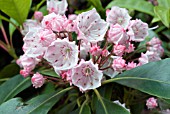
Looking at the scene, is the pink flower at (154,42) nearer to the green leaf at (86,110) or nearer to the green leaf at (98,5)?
the green leaf at (98,5)

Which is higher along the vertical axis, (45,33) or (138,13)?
(45,33)

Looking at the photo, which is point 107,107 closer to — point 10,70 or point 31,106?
point 31,106

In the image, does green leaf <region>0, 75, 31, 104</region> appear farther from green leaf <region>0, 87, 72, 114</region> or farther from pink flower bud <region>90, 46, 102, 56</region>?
pink flower bud <region>90, 46, 102, 56</region>

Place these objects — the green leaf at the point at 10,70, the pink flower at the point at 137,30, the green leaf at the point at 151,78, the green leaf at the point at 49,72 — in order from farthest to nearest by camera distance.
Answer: the green leaf at the point at 10,70 < the green leaf at the point at 49,72 < the pink flower at the point at 137,30 < the green leaf at the point at 151,78

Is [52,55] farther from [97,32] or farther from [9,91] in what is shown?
[9,91]

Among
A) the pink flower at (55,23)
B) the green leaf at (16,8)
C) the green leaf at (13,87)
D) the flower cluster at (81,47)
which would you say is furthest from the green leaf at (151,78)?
the green leaf at (16,8)

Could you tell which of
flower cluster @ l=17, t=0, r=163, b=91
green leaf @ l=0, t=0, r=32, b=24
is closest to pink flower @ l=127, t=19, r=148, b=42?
flower cluster @ l=17, t=0, r=163, b=91

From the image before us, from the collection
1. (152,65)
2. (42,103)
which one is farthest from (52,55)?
(152,65)

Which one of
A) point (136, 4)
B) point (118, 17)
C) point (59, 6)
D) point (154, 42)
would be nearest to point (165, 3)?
point (136, 4)
